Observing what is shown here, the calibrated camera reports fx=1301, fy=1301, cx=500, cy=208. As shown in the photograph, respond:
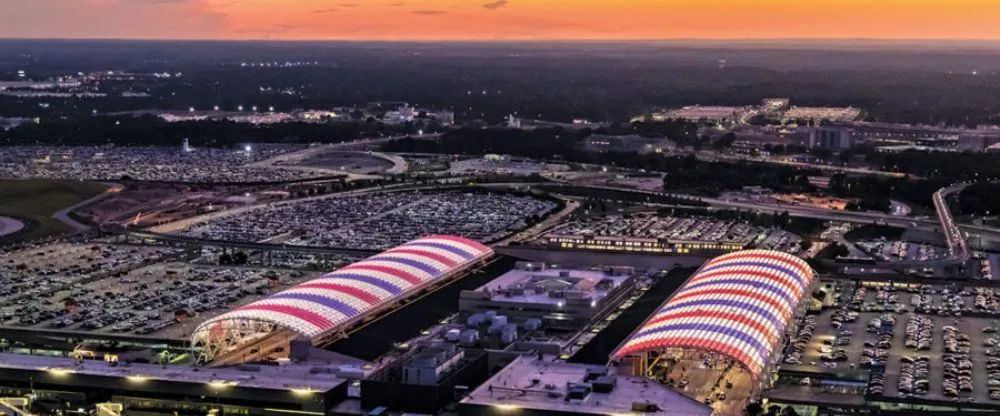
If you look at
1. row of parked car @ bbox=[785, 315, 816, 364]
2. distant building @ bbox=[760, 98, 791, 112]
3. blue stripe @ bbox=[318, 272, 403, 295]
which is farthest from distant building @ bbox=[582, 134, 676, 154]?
blue stripe @ bbox=[318, 272, 403, 295]

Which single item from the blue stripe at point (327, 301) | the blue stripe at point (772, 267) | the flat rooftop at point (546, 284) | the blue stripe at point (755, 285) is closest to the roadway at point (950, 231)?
the blue stripe at point (772, 267)

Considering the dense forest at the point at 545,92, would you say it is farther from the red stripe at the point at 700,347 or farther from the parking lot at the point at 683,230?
the red stripe at the point at 700,347

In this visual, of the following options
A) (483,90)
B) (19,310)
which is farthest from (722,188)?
(483,90)

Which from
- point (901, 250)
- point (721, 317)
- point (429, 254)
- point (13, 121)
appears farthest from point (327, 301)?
point (13, 121)

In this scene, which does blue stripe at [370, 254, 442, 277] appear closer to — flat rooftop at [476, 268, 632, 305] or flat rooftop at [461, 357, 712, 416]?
flat rooftop at [476, 268, 632, 305]

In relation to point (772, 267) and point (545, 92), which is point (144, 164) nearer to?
point (772, 267)

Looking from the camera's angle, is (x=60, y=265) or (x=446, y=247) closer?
(x=446, y=247)
